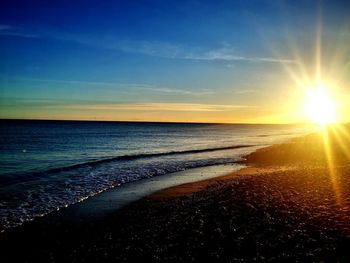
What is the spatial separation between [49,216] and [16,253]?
4118 millimetres

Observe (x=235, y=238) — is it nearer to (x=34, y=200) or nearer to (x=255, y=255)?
(x=255, y=255)

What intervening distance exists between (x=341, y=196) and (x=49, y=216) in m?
13.4

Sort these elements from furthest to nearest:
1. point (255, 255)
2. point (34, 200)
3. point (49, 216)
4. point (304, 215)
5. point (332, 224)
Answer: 1. point (34, 200)
2. point (49, 216)
3. point (304, 215)
4. point (332, 224)
5. point (255, 255)

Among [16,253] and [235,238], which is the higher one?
[235,238]

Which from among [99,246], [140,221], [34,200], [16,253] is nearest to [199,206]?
[140,221]

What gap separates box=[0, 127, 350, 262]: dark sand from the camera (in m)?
8.67

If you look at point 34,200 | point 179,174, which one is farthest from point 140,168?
point 34,200

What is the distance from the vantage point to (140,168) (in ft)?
96.0

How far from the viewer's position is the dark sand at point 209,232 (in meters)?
8.67

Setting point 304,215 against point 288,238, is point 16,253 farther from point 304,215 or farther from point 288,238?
point 304,215

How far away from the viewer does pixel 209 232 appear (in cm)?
1036

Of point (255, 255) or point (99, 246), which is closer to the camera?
point (255, 255)

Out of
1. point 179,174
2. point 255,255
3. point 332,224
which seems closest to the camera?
point 255,255

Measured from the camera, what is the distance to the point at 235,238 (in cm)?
967
